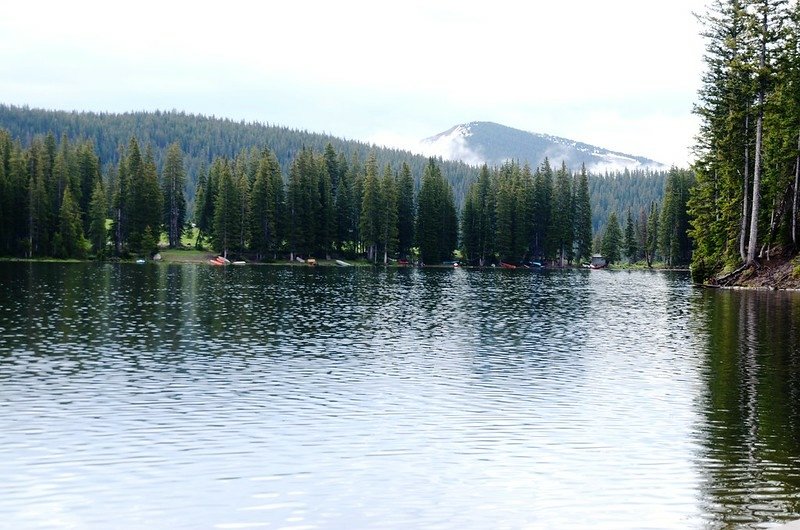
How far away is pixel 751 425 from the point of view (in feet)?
68.3

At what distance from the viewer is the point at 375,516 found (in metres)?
13.6

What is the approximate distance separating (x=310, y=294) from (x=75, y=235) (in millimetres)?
79672

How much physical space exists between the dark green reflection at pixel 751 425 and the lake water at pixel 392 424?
73 mm

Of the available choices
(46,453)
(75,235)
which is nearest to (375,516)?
(46,453)

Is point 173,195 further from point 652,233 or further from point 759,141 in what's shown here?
point 759,141

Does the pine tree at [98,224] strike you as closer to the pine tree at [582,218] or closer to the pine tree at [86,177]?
the pine tree at [86,177]

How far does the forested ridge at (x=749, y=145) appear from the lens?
239 feet

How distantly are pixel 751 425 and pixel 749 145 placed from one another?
64887 mm

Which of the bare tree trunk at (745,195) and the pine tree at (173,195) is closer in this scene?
the bare tree trunk at (745,195)

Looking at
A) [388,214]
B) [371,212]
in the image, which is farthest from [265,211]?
[388,214]

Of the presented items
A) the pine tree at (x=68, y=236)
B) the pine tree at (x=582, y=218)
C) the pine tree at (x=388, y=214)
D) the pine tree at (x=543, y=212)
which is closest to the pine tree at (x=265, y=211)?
the pine tree at (x=388, y=214)

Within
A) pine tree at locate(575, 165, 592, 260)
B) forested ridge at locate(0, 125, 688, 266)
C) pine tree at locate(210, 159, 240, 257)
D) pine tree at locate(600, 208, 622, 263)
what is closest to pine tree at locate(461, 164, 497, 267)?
forested ridge at locate(0, 125, 688, 266)

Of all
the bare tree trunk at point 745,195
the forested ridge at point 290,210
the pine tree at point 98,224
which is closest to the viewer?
the bare tree trunk at point 745,195

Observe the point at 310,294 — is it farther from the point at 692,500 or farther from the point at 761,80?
the point at 692,500
